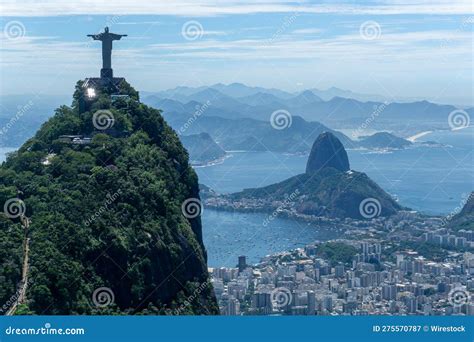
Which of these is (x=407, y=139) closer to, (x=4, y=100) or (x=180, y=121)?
(x=180, y=121)

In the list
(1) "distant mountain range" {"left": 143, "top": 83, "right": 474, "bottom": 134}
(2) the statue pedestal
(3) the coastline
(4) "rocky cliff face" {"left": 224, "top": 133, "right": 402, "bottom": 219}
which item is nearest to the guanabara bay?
(2) the statue pedestal

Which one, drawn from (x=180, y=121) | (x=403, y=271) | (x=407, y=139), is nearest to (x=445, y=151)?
(x=407, y=139)

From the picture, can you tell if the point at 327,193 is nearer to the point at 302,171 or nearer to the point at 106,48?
the point at 302,171

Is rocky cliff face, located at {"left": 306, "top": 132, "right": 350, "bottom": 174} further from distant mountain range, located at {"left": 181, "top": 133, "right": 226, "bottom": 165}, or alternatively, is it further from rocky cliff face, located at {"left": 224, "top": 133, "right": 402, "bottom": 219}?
distant mountain range, located at {"left": 181, "top": 133, "right": 226, "bottom": 165}

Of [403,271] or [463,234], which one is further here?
[463,234]

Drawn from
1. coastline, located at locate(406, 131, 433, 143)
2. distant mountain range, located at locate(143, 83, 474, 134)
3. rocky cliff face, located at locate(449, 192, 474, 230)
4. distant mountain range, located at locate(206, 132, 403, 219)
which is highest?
distant mountain range, located at locate(143, 83, 474, 134)

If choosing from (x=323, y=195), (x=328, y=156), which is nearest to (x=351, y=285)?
(x=323, y=195)
